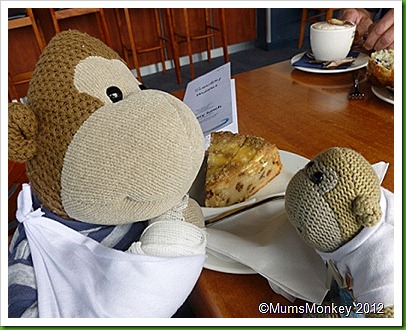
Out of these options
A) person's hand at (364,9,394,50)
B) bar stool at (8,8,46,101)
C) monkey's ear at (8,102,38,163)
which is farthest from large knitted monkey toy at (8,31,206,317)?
bar stool at (8,8,46,101)

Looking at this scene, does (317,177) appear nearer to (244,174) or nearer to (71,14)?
(244,174)

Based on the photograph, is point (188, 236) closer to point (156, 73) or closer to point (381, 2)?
point (381, 2)

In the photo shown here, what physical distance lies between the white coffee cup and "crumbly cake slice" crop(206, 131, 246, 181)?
0.35 meters

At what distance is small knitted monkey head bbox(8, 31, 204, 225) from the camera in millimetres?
263

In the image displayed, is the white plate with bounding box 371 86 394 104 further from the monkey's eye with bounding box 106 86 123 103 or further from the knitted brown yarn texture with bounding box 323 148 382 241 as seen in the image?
the monkey's eye with bounding box 106 86 123 103

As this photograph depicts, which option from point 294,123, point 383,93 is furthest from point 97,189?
point 383,93

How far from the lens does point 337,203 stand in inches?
11.0

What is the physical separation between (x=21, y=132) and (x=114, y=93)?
0.24 ft

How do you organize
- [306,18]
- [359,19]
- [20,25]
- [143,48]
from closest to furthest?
1. [359,19]
2. [20,25]
3. [143,48]
4. [306,18]

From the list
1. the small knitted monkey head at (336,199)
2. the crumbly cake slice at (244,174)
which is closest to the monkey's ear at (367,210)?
the small knitted monkey head at (336,199)

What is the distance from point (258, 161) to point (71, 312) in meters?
0.30

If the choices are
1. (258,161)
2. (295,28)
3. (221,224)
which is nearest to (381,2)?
(258,161)

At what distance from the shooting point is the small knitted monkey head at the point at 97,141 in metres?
0.26

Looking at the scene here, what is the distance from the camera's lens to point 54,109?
27cm
